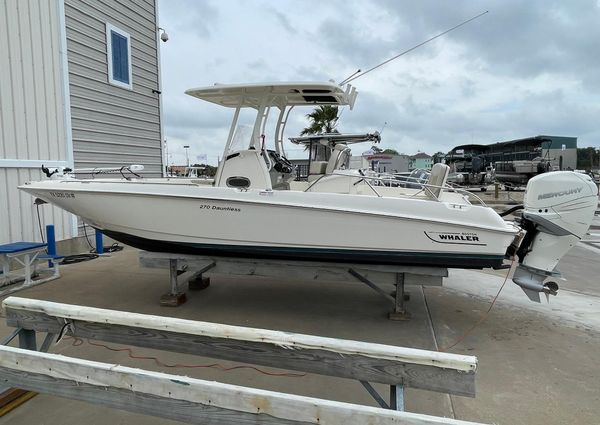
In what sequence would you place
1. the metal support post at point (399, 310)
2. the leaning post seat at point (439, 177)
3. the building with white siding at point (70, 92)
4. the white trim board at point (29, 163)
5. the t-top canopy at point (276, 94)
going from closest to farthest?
the metal support post at point (399, 310)
the t-top canopy at point (276, 94)
the leaning post seat at point (439, 177)
the white trim board at point (29, 163)
the building with white siding at point (70, 92)

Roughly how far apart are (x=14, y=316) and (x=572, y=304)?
5686mm

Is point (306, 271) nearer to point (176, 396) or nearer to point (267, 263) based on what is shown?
point (267, 263)

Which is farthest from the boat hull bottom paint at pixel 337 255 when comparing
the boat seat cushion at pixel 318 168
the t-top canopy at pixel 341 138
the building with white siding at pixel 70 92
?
the building with white siding at pixel 70 92

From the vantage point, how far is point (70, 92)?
7.43 m

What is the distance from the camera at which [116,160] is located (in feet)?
28.5

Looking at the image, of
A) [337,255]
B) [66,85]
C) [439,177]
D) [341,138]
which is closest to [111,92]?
[66,85]

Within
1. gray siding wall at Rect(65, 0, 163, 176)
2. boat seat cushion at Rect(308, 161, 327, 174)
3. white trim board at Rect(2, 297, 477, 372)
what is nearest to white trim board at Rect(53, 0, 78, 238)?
gray siding wall at Rect(65, 0, 163, 176)

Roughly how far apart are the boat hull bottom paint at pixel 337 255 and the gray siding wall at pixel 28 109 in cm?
300

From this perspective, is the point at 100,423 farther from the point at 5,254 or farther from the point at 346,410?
the point at 5,254

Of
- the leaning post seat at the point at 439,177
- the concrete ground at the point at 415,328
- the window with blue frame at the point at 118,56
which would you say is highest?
the window with blue frame at the point at 118,56

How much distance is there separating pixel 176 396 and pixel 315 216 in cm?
249

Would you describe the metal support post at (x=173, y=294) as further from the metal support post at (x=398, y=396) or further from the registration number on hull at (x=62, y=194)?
the metal support post at (x=398, y=396)

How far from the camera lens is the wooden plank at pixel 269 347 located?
74.3 inches

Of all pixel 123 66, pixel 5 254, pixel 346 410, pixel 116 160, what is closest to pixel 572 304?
pixel 346 410
